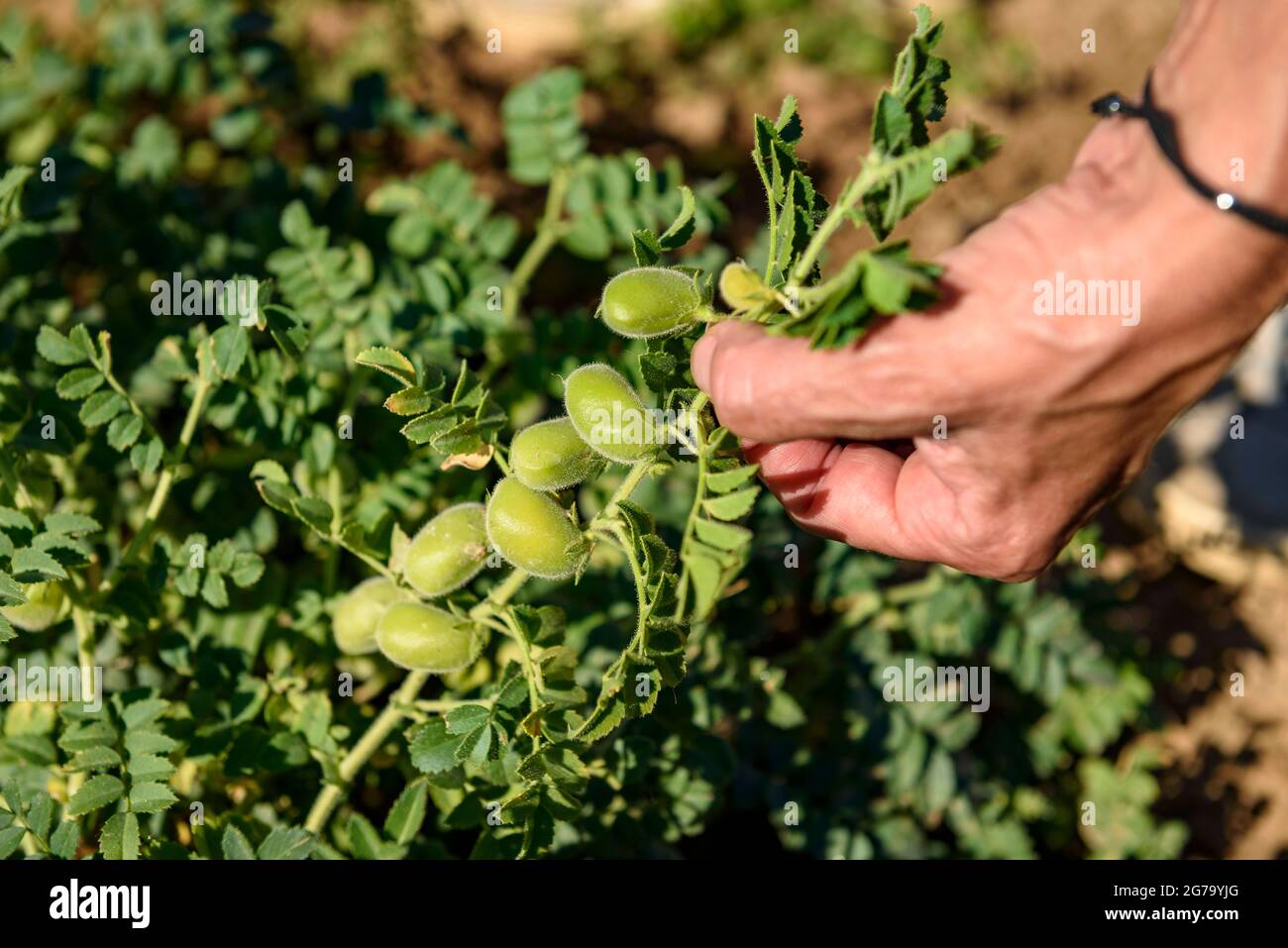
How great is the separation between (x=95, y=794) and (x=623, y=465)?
958 mm

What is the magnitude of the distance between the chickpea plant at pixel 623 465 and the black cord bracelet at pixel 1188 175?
268 mm

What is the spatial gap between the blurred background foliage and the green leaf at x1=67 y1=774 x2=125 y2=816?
112 millimetres

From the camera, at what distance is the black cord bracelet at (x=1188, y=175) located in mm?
1288

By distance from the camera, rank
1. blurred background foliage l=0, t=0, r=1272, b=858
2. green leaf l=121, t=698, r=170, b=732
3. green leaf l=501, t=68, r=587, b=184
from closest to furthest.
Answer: green leaf l=121, t=698, r=170, b=732 < blurred background foliage l=0, t=0, r=1272, b=858 < green leaf l=501, t=68, r=587, b=184

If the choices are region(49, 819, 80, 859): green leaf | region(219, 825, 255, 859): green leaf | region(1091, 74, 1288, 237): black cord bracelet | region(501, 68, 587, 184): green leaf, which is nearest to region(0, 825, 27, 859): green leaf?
region(49, 819, 80, 859): green leaf

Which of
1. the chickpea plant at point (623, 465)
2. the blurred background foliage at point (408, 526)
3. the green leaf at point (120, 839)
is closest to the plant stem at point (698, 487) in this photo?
the chickpea plant at point (623, 465)

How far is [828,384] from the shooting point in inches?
52.9

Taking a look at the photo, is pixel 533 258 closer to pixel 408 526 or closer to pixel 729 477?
pixel 408 526

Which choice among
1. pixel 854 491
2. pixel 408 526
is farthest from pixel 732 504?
pixel 408 526

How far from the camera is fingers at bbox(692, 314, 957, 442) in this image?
1.31 metres

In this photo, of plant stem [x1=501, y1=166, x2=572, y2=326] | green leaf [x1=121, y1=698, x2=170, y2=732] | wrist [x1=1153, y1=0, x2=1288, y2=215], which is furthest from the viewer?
plant stem [x1=501, y1=166, x2=572, y2=326]

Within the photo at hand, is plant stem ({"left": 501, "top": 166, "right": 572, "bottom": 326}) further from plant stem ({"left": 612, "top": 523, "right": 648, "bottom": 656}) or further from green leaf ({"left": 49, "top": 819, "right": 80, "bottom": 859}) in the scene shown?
green leaf ({"left": 49, "top": 819, "right": 80, "bottom": 859})

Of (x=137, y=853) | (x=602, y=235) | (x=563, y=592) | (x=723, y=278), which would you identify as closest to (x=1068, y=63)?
(x=602, y=235)

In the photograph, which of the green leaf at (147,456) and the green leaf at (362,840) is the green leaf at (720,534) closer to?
the green leaf at (362,840)
